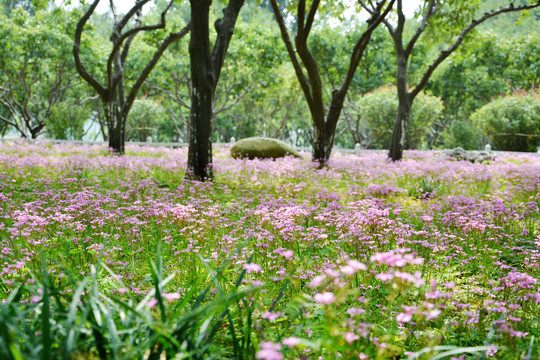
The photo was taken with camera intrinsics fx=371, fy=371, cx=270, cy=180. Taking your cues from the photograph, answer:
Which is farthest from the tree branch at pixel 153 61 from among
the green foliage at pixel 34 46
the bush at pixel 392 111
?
the bush at pixel 392 111

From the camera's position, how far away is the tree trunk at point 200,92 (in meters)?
8.95

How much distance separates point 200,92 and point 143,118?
1199 inches

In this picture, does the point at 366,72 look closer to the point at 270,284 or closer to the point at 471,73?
the point at 471,73

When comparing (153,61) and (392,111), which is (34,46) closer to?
(153,61)

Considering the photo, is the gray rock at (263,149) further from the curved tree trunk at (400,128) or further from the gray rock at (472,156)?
the gray rock at (472,156)

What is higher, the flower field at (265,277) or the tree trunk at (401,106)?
the tree trunk at (401,106)

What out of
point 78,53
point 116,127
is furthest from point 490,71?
point 78,53

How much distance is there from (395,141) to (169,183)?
10324 millimetres

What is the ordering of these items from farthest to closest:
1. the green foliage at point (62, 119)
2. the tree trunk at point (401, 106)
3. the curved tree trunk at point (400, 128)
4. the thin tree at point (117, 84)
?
the green foliage at point (62, 119) → the curved tree trunk at point (400, 128) → the tree trunk at point (401, 106) → the thin tree at point (117, 84)

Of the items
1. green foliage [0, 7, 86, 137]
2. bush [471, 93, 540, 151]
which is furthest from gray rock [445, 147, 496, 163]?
green foliage [0, 7, 86, 137]

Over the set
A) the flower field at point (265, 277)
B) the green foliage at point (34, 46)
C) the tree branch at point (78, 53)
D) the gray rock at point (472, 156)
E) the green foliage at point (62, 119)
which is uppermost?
the green foliage at point (34, 46)

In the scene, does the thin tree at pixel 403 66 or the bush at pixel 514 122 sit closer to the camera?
the thin tree at pixel 403 66

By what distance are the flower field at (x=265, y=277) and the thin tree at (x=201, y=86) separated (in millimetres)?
821

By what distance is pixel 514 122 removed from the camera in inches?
926
